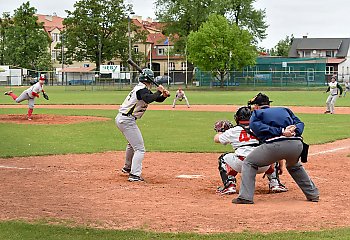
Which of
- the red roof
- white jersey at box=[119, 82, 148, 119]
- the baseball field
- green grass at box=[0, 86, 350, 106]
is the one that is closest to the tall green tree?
green grass at box=[0, 86, 350, 106]

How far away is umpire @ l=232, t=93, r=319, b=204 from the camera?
29.2 ft

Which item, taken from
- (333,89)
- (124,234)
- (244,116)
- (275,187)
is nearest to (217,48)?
(333,89)

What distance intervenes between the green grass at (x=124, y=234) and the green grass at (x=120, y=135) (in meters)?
8.16

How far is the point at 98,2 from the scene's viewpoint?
97.4 metres

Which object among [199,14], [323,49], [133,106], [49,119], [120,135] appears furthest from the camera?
[323,49]

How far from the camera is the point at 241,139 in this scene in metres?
9.66

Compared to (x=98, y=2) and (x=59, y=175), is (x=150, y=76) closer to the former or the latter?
(x=59, y=175)

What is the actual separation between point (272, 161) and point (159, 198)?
6.35ft

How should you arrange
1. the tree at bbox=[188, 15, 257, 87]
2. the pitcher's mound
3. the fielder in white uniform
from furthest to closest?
the tree at bbox=[188, 15, 257, 87] → the fielder in white uniform → the pitcher's mound

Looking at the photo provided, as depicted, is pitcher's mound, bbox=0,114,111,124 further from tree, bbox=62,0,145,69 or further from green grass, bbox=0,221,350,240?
tree, bbox=62,0,145,69

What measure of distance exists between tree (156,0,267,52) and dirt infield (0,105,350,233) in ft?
251

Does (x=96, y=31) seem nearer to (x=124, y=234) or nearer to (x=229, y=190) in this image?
(x=229, y=190)

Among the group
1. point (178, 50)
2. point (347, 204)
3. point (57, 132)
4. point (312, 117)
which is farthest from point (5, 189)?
point (178, 50)

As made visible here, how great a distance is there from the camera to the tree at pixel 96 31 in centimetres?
9631
